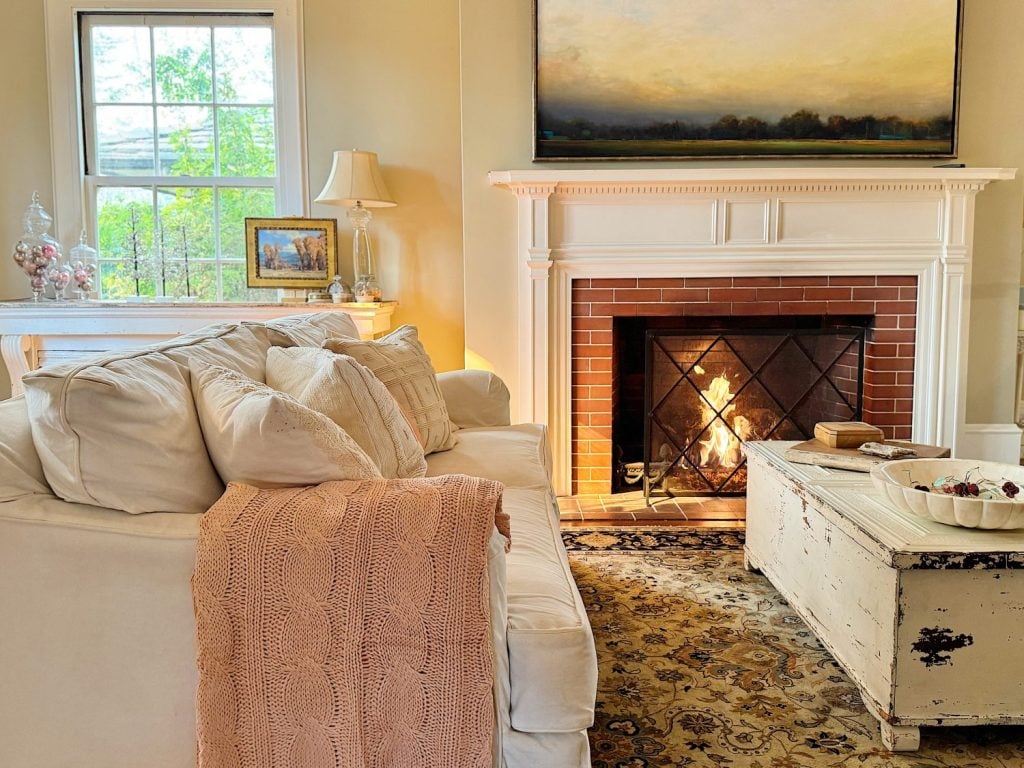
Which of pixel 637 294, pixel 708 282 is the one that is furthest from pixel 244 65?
pixel 708 282

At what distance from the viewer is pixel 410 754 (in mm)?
1381

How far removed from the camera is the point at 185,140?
14.0 feet

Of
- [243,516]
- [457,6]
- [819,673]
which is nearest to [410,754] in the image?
[243,516]

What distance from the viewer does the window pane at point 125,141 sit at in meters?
4.25

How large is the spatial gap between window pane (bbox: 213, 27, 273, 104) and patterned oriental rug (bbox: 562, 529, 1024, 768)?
8.97ft

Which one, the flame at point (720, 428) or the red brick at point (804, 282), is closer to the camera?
the red brick at point (804, 282)

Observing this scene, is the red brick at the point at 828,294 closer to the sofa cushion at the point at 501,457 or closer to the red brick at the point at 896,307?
the red brick at the point at 896,307

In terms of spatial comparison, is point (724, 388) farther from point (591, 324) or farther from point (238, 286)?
point (238, 286)

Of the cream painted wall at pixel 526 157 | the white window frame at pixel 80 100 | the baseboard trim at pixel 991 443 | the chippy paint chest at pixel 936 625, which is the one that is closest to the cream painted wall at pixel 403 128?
the white window frame at pixel 80 100

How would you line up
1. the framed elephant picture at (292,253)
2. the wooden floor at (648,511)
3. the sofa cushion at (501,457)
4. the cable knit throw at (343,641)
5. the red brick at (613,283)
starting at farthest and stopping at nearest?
the framed elephant picture at (292,253), the red brick at (613,283), the wooden floor at (648,511), the sofa cushion at (501,457), the cable knit throw at (343,641)

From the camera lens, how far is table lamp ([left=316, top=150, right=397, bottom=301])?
12.9 ft

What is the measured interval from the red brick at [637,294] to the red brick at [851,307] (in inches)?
30.0

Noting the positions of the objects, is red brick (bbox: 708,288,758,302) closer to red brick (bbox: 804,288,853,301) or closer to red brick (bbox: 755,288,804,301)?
red brick (bbox: 755,288,804,301)

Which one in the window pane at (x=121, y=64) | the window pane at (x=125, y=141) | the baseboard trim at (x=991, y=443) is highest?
the window pane at (x=121, y=64)
